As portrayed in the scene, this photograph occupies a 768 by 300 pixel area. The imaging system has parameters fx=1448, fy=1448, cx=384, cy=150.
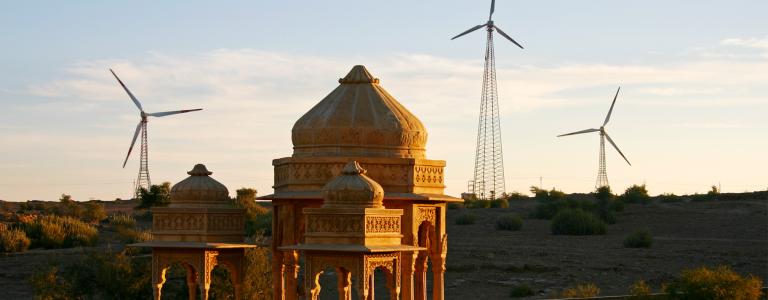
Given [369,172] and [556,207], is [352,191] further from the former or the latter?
[556,207]

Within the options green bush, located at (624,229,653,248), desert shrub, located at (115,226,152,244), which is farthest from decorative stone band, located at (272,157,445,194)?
green bush, located at (624,229,653,248)

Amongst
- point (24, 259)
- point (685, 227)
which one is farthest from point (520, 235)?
point (24, 259)

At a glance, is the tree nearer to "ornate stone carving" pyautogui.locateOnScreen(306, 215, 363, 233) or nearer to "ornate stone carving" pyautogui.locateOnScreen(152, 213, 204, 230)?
"ornate stone carving" pyautogui.locateOnScreen(152, 213, 204, 230)

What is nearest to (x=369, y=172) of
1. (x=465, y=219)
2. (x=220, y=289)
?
(x=220, y=289)

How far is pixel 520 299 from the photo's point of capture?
39156 millimetres

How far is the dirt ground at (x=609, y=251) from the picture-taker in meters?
42.8

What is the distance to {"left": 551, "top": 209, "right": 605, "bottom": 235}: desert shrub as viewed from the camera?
54.4 metres

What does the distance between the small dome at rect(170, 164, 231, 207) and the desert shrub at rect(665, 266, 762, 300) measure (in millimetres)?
15408

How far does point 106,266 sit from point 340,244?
16.5 m

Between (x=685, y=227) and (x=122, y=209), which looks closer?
(x=685, y=227)

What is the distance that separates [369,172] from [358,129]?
0.63m

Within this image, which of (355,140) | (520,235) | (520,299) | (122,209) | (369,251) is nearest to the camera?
(369,251)

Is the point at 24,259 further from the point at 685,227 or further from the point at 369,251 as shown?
the point at 369,251

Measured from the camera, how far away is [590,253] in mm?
48906
